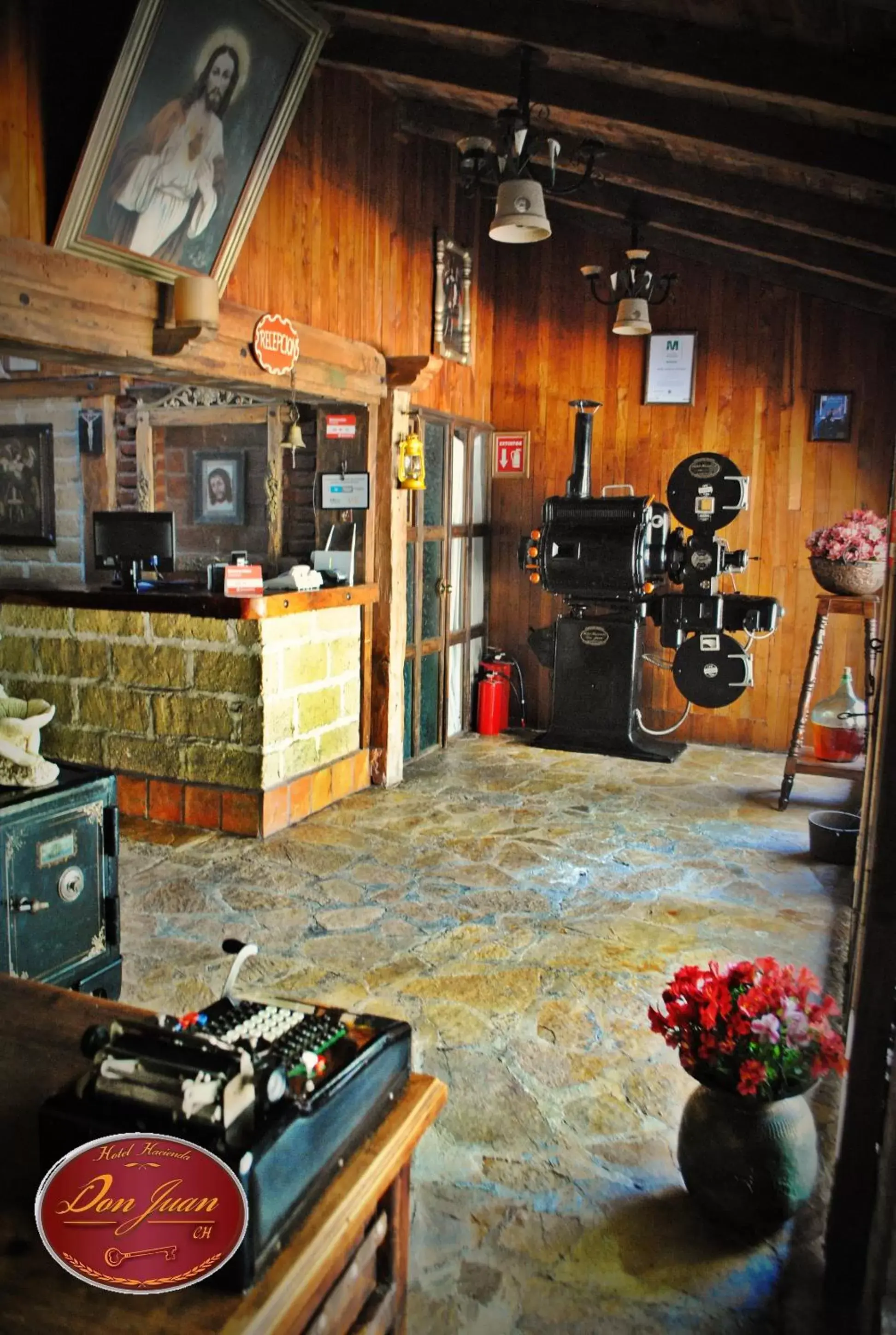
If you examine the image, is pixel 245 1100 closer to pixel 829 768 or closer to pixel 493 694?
pixel 829 768

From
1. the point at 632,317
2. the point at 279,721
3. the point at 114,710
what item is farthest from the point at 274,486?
the point at 632,317

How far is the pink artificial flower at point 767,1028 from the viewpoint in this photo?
224cm

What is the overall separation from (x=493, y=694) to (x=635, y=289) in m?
2.91

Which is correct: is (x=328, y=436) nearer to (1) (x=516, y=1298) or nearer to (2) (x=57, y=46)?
(2) (x=57, y=46)

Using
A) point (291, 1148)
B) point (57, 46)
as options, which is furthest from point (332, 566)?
point (291, 1148)

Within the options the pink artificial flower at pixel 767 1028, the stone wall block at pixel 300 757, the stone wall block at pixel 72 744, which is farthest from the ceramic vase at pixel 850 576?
the stone wall block at pixel 72 744

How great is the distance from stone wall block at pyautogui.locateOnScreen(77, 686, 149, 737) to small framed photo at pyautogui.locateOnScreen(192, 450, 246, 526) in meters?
1.89

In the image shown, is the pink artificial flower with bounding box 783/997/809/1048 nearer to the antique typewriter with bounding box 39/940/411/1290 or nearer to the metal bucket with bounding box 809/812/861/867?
the antique typewriter with bounding box 39/940/411/1290

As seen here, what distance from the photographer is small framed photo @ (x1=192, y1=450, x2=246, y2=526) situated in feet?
22.1

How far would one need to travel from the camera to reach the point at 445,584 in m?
6.81

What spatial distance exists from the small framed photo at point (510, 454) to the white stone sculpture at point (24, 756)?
532 cm

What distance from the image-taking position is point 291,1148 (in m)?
1.21

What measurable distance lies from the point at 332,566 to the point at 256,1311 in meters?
4.76

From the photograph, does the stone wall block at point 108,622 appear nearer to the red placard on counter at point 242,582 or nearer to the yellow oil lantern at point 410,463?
the red placard on counter at point 242,582
